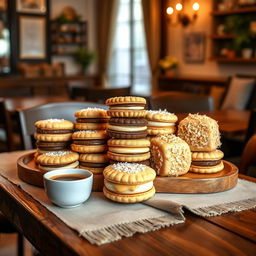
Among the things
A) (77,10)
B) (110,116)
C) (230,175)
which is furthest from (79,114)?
(77,10)

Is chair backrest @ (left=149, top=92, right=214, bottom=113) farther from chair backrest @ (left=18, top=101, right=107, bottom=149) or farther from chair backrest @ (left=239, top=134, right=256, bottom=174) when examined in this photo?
chair backrest @ (left=239, top=134, right=256, bottom=174)

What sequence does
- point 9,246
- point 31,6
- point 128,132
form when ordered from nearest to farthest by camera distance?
point 128,132 < point 9,246 < point 31,6

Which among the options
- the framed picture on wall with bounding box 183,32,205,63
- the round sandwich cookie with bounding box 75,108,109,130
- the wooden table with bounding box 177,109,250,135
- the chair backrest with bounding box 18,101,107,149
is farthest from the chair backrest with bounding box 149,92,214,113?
the framed picture on wall with bounding box 183,32,205,63

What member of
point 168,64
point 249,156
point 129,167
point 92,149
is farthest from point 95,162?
point 168,64

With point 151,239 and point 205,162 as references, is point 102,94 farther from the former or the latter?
point 151,239

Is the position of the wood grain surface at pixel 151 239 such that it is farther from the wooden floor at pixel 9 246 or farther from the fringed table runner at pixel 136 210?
the wooden floor at pixel 9 246

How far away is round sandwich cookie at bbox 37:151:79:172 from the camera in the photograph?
39.5 inches

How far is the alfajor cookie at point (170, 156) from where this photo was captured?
983 millimetres

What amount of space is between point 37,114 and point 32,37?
240 inches

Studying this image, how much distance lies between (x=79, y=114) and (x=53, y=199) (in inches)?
11.7

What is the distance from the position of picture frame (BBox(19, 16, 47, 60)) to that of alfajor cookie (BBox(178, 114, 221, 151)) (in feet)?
22.2

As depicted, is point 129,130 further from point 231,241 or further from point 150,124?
point 231,241

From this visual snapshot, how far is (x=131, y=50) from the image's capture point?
24.7ft

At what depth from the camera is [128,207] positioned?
2.93 ft
